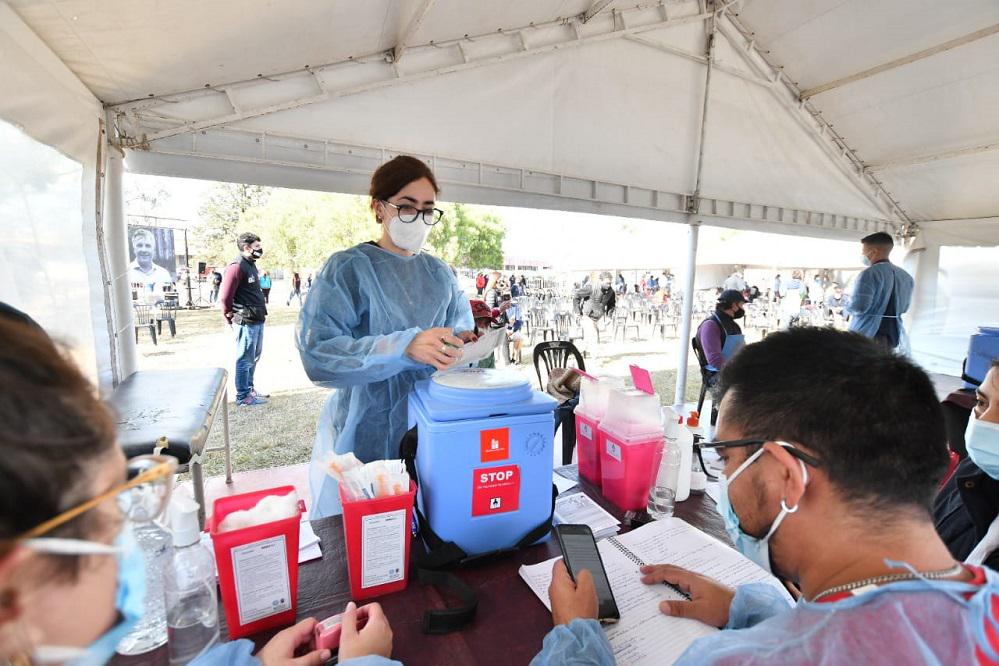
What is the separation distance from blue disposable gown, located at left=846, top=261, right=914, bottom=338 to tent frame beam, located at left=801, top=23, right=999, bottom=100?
207 centimetres

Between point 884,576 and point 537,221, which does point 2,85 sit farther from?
point 537,221

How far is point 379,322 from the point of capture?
1.54 m

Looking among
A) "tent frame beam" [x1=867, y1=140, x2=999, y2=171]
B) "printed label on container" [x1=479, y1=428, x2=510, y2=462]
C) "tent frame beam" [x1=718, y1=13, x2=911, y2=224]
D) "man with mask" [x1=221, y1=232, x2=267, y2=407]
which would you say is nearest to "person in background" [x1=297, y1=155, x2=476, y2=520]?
"printed label on container" [x1=479, y1=428, x2=510, y2=462]

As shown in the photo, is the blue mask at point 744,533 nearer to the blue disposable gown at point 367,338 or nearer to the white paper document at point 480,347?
the white paper document at point 480,347

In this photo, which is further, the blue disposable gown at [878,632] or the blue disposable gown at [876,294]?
the blue disposable gown at [876,294]

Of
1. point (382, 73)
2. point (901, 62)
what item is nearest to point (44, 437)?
point (382, 73)

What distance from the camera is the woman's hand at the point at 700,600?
0.85m

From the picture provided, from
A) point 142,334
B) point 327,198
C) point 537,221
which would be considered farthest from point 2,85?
point 537,221

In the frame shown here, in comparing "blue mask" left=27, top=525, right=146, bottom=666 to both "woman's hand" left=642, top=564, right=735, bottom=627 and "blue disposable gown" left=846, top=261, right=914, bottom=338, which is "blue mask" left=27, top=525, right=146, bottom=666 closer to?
"woman's hand" left=642, top=564, right=735, bottom=627

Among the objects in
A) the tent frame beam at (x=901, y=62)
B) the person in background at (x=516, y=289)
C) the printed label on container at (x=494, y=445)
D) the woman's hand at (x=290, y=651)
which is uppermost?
the tent frame beam at (x=901, y=62)

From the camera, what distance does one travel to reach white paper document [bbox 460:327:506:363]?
49.9 inches

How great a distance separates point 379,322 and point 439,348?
0.37 m

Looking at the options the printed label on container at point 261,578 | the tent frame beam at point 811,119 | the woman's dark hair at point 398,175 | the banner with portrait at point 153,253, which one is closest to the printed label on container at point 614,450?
the printed label on container at point 261,578

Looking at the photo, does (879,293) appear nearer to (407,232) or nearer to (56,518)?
(407,232)
